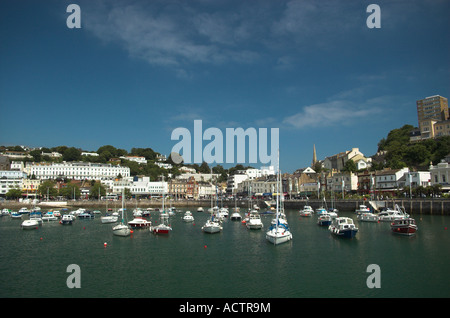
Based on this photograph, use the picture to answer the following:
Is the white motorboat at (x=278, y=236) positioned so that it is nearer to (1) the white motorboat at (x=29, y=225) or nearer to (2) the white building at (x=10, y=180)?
(1) the white motorboat at (x=29, y=225)

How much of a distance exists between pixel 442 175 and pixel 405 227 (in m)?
41.5

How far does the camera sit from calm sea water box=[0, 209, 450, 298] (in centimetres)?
1995

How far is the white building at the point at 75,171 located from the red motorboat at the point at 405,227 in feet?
463

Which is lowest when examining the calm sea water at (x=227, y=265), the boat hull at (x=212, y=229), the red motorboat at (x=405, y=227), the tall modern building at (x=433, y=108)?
the calm sea water at (x=227, y=265)

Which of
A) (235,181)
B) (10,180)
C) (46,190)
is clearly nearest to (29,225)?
(46,190)

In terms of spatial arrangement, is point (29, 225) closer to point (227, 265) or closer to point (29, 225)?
point (29, 225)

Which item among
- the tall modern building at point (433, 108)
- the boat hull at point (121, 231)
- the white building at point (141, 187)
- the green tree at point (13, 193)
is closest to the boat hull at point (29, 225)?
the boat hull at point (121, 231)

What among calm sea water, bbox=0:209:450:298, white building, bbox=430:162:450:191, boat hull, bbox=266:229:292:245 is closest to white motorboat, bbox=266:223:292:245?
boat hull, bbox=266:229:292:245

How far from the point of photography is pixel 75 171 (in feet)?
513

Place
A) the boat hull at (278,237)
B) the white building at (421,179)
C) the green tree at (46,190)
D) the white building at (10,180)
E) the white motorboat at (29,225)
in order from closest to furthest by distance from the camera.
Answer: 1. the boat hull at (278,237)
2. the white motorboat at (29,225)
3. the white building at (421,179)
4. the green tree at (46,190)
5. the white building at (10,180)

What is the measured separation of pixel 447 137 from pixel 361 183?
26.7 metres

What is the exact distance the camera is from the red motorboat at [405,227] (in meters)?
36.7
